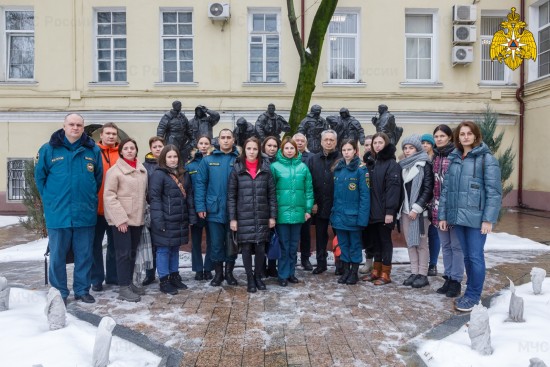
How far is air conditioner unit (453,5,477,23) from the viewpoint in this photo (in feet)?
44.1

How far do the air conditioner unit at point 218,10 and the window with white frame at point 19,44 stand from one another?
5.51 m

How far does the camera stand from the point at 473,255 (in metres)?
4.41

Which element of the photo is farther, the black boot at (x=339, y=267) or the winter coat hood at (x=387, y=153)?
the black boot at (x=339, y=267)

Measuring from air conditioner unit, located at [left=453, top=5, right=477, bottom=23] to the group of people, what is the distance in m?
9.63

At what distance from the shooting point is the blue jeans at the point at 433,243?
5.71 metres

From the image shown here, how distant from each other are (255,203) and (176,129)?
15.2 feet

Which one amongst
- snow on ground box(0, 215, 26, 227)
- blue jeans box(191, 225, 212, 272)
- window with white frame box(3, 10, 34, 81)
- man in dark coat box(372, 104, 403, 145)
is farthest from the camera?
window with white frame box(3, 10, 34, 81)

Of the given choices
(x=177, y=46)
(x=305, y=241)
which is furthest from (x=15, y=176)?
(x=305, y=241)

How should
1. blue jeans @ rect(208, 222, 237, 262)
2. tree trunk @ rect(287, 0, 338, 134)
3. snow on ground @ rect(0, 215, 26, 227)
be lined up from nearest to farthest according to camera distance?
1. blue jeans @ rect(208, 222, 237, 262)
2. tree trunk @ rect(287, 0, 338, 134)
3. snow on ground @ rect(0, 215, 26, 227)

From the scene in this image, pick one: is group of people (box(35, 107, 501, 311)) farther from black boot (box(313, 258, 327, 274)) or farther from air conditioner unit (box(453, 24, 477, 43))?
air conditioner unit (box(453, 24, 477, 43))

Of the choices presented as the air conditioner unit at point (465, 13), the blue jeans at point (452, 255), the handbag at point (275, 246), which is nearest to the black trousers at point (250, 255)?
the handbag at point (275, 246)

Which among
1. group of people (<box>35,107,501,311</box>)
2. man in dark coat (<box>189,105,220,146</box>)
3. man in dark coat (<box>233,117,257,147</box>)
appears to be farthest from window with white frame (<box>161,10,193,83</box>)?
group of people (<box>35,107,501,311</box>)

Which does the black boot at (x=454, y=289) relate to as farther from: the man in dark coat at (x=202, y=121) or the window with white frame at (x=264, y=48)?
the window with white frame at (x=264, y=48)

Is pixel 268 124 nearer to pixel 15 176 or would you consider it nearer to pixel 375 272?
pixel 375 272
